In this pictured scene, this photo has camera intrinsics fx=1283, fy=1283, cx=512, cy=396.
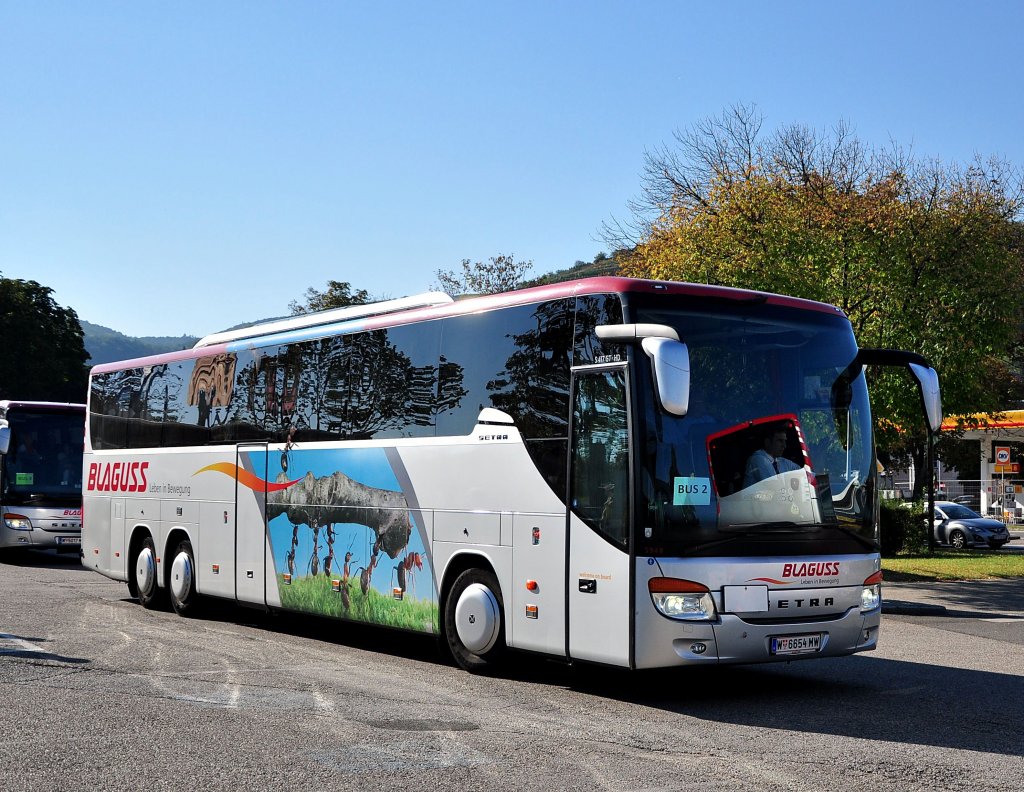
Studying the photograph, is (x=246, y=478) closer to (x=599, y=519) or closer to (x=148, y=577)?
(x=148, y=577)

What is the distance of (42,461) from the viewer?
1025 inches

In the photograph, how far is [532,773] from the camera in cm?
730

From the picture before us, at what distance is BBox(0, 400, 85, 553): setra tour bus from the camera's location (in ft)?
84.1

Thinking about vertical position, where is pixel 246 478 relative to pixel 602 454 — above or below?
below

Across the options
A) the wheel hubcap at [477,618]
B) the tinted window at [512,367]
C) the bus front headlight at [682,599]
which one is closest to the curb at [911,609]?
the wheel hubcap at [477,618]

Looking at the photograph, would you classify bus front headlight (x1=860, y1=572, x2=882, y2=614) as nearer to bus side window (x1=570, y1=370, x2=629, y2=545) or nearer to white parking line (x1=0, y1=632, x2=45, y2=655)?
bus side window (x1=570, y1=370, x2=629, y2=545)

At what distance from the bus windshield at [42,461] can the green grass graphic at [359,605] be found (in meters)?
13.1

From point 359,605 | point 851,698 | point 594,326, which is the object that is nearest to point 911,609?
point 851,698

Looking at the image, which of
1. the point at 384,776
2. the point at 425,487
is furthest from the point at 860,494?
the point at 384,776

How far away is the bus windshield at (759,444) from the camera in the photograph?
967 cm

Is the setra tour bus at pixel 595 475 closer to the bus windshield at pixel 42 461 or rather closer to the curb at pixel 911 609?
Answer: the curb at pixel 911 609

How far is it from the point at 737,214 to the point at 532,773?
837 inches

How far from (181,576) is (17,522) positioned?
34.3ft

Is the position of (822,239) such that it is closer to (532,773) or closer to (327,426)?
(327,426)
